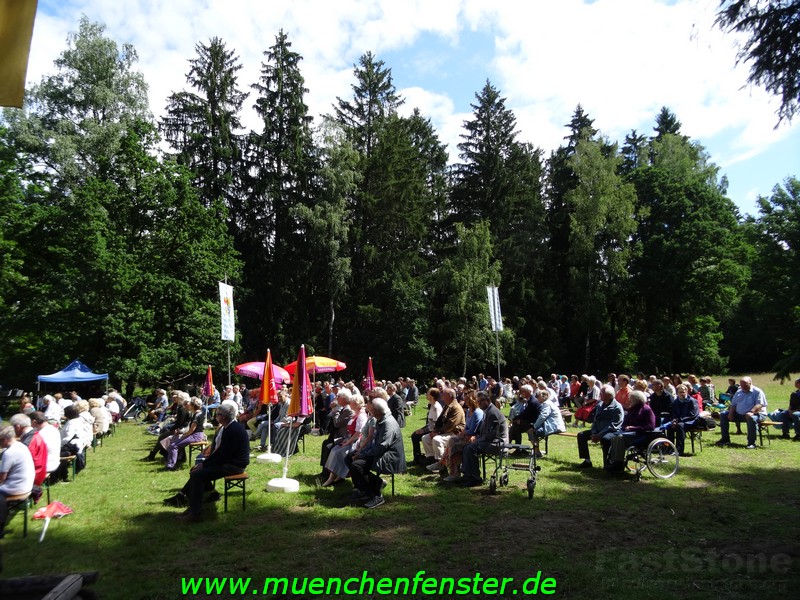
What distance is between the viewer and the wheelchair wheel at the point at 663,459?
829 cm

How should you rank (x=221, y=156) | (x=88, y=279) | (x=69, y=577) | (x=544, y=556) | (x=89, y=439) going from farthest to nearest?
1. (x=221, y=156)
2. (x=88, y=279)
3. (x=89, y=439)
4. (x=544, y=556)
5. (x=69, y=577)

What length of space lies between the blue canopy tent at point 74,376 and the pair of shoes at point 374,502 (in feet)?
57.4

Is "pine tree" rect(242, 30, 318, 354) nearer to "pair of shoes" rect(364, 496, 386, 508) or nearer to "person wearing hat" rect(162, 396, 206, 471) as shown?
"person wearing hat" rect(162, 396, 206, 471)

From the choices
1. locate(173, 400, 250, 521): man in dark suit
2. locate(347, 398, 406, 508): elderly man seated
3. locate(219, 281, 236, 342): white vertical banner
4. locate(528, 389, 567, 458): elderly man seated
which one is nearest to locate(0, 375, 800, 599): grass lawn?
locate(347, 398, 406, 508): elderly man seated

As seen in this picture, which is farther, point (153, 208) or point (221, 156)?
point (221, 156)

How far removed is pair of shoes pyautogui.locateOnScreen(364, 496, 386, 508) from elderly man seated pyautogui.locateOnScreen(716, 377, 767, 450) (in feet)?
25.6

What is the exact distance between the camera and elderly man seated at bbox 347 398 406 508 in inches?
285

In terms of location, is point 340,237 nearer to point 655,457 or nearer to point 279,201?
point 279,201

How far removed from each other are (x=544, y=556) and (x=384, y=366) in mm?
27863

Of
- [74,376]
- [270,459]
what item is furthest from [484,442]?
[74,376]

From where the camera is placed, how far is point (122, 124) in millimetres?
27234

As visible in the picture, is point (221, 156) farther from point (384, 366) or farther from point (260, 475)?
point (260, 475)

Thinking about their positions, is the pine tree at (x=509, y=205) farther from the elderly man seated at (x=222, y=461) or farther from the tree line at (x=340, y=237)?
the elderly man seated at (x=222, y=461)

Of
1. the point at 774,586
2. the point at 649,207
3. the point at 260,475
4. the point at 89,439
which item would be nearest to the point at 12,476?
the point at 260,475
